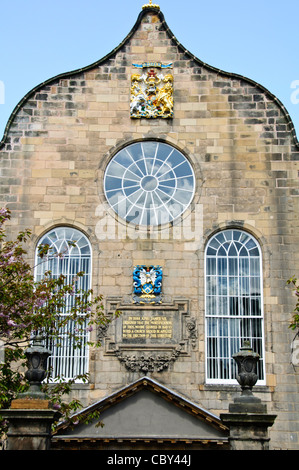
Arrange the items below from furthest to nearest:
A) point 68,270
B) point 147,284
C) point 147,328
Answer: point 68,270 → point 147,284 → point 147,328

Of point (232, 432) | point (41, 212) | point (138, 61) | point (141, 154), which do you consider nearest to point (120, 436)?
point (232, 432)

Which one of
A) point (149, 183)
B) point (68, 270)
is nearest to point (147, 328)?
point (68, 270)

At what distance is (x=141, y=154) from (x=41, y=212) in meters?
3.39

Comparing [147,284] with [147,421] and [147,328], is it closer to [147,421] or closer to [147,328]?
[147,328]

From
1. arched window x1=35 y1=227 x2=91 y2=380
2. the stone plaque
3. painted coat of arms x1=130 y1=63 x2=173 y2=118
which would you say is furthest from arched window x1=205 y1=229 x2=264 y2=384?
painted coat of arms x1=130 y1=63 x2=173 y2=118

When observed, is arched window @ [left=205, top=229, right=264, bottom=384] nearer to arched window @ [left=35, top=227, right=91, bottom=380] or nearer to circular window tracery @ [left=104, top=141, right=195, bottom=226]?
circular window tracery @ [left=104, top=141, right=195, bottom=226]

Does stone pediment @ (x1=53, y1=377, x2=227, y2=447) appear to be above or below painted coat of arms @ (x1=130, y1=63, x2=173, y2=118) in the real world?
below

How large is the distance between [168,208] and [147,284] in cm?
244

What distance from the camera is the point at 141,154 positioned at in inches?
886

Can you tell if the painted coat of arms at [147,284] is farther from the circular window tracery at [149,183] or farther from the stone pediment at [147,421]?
the stone pediment at [147,421]

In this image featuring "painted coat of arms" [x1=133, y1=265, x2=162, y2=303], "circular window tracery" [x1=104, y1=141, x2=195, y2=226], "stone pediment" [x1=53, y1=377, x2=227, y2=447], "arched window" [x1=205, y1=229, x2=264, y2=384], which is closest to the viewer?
"stone pediment" [x1=53, y1=377, x2=227, y2=447]

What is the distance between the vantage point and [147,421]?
18703 mm

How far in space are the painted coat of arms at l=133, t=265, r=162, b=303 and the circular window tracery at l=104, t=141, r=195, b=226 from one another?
4.82ft

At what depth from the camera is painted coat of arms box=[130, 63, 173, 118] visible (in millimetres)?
22688
